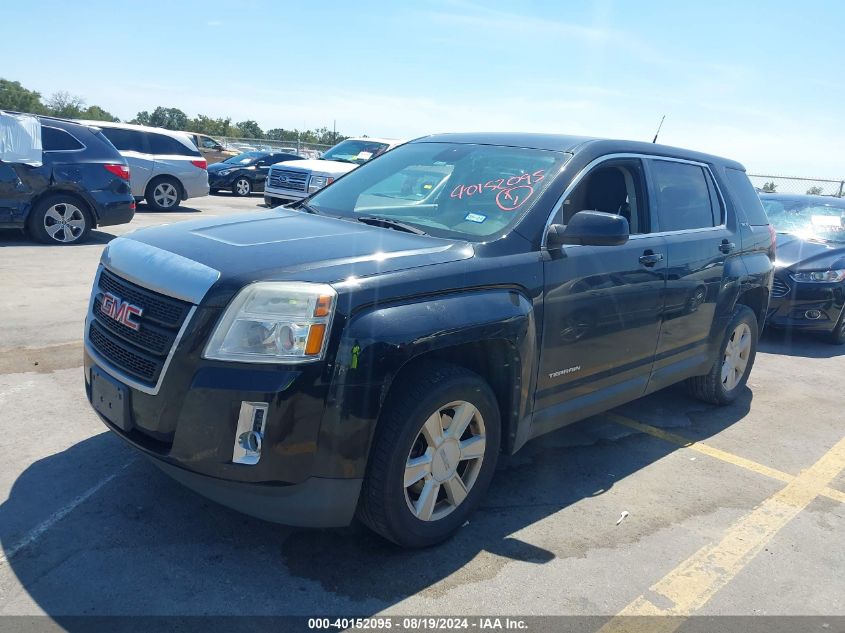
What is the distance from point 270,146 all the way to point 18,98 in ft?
107

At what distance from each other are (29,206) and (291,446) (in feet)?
28.3

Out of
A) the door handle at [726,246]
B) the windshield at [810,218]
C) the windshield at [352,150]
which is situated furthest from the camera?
the windshield at [352,150]

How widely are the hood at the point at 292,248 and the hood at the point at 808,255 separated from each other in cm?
608

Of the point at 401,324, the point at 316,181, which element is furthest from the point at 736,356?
the point at 316,181

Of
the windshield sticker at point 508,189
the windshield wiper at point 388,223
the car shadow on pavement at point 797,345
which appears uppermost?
the windshield sticker at point 508,189

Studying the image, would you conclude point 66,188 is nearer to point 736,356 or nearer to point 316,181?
point 316,181

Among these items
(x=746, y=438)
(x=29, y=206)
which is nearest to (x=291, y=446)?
(x=746, y=438)

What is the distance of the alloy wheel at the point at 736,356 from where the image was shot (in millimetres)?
5617

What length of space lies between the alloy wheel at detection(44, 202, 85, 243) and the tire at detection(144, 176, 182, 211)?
507 cm

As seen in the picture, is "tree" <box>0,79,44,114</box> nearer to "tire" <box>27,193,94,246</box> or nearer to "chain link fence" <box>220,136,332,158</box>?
"chain link fence" <box>220,136,332,158</box>

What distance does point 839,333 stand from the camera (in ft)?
27.3

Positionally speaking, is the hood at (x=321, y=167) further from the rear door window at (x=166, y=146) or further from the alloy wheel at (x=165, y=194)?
the alloy wheel at (x=165, y=194)

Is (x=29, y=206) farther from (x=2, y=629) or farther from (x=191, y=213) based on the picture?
(x=2, y=629)

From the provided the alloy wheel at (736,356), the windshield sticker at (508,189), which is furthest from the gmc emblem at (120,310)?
the alloy wheel at (736,356)
